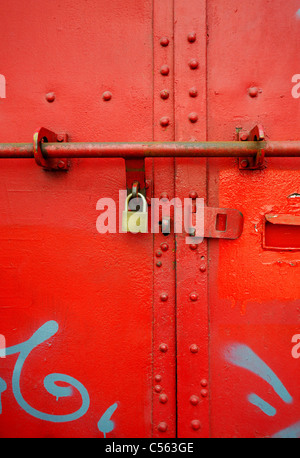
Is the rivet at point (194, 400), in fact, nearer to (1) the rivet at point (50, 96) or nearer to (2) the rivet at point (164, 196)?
(2) the rivet at point (164, 196)

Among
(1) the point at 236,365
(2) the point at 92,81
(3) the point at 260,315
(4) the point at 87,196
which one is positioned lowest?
(1) the point at 236,365

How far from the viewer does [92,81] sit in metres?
0.89

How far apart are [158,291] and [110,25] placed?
81 centimetres

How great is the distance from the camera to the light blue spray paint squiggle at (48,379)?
0.92 meters

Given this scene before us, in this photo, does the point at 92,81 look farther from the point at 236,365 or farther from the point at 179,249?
the point at 236,365

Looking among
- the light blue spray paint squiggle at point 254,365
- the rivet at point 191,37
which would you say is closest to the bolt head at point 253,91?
the rivet at point 191,37

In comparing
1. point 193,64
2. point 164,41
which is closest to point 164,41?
point 164,41

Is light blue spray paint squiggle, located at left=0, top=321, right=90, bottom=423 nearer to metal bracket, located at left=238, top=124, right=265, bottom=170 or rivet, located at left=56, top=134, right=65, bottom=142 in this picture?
rivet, located at left=56, top=134, right=65, bottom=142

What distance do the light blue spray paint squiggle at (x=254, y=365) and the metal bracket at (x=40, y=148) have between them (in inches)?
29.7

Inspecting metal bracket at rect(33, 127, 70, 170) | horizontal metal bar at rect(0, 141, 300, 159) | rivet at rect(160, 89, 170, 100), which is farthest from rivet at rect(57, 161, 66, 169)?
rivet at rect(160, 89, 170, 100)

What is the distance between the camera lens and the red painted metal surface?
86 centimetres

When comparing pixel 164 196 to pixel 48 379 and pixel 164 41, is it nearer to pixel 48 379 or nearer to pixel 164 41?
pixel 164 41

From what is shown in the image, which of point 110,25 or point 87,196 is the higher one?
point 110,25
